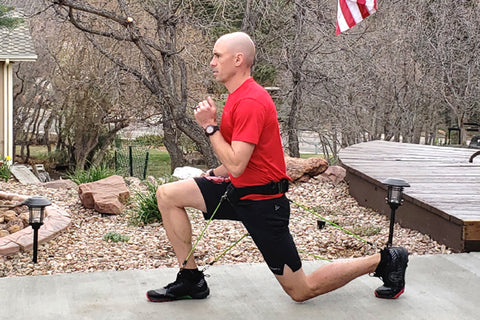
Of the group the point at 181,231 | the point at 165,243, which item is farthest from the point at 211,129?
the point at 165,243

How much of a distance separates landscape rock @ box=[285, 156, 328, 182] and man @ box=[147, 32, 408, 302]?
14.0ft

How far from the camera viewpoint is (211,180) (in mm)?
3662

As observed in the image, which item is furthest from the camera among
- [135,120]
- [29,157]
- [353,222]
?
[29,157]

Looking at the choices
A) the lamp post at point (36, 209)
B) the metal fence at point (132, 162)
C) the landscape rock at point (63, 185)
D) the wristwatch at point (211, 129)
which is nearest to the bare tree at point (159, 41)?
the metal fence at point (132, 162)

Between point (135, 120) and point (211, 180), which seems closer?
point (211, 180)

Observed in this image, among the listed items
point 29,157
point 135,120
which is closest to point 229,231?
point 135,120

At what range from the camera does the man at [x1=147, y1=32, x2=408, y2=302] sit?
3297 mm

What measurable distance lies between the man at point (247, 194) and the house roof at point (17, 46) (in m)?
12.2

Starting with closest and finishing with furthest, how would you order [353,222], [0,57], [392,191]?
[392,191]
[353,222]
[0,57]

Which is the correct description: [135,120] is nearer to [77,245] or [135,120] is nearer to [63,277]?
[77,245]

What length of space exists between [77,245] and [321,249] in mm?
1985

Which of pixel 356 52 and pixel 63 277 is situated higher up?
pixel 356 52

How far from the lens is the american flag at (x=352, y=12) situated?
7.98m

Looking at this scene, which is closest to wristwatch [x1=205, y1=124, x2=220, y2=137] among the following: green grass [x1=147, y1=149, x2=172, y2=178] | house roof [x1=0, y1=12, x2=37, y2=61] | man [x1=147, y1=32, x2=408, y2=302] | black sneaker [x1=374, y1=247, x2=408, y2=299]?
man [x1=147, y1=32, x2=408, y2=302]
